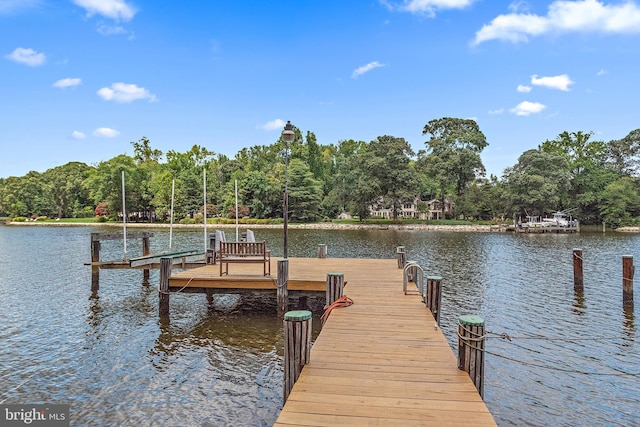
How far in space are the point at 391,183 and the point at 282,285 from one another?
4848 centimetres

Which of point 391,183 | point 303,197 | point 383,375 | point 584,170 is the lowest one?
point 383,375

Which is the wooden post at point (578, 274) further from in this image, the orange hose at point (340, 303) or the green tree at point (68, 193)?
the green tree at point (68, 193)

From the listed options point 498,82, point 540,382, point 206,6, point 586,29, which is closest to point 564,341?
point 540,382

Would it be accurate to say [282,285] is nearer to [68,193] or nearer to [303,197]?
[303,197]

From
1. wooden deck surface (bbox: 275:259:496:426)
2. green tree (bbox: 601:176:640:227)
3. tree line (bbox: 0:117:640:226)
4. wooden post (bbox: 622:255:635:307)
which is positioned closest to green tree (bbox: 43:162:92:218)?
tree line (bbox: 0:117:640:226)

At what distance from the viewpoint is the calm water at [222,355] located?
520cm

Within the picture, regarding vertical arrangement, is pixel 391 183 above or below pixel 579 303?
above

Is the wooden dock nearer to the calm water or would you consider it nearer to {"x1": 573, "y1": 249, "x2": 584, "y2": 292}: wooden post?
the calm water

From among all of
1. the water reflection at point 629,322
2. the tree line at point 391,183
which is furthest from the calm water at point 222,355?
the tree line at point 391,183

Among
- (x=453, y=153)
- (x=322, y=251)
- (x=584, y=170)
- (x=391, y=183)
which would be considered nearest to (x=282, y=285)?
(x=322, y=251)

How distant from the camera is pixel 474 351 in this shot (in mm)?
3961

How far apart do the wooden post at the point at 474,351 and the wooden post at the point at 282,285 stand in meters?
5.18

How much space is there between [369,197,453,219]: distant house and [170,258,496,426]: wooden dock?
55.2 metres

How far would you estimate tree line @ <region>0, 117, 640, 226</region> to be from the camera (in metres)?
53.6
